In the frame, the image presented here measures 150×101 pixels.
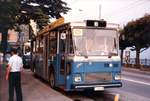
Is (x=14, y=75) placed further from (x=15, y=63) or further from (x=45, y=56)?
(x=45, y=56)

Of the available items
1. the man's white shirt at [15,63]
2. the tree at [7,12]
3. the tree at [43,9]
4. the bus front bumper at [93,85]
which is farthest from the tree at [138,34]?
the man's white shirt at [15,63]

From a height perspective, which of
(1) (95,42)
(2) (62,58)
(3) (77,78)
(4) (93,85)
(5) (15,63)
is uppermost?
(1) (95,42)

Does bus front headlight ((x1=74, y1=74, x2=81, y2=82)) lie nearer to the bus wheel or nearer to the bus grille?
the bus grille

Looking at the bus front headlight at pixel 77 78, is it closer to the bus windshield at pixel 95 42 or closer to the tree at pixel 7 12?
the bus windshield at pixel 95 42

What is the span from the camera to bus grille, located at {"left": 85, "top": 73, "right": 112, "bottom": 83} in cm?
1702

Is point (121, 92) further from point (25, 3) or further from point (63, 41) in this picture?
point (25, 3)

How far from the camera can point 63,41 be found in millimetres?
18219

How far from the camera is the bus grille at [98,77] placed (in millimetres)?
17016

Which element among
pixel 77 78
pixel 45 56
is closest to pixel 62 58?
pixel 77 78

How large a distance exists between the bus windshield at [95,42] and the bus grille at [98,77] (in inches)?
30.8

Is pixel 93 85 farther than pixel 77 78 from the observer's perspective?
Yes

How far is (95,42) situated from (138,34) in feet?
108

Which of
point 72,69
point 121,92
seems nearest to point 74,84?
point 72,69

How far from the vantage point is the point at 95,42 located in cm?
1731
